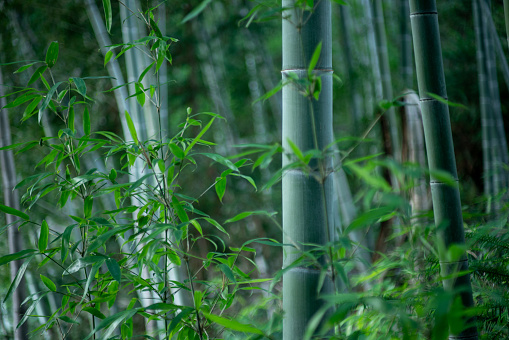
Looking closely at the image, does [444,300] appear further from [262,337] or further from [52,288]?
[52,288]

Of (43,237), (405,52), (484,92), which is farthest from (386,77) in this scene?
(43,237)

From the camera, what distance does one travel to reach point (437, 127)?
669 mm

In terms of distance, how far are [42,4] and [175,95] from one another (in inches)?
48.8

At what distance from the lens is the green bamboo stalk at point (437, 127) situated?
0.66 metres

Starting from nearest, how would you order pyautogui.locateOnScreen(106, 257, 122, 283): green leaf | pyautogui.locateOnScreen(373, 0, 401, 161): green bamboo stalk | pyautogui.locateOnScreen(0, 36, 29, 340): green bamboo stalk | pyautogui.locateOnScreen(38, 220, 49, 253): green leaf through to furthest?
pyautogui.locateOnScreen(106, 257, 122, 283): green leaf, pyautogui.locateOnScreen(38, 220, 49, 253): green leaf, pyautogui.locateOnScreen(0, 36, 29, 340): green bamboo stalk, pyautogui.locateOnScreen(373, 0, 401, 161): green bamboo stalk

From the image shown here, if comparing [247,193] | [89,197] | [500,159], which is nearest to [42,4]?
[247,193]

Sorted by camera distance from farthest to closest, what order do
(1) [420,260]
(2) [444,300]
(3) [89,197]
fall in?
(1) [420,260] < (3) [89,197] < (2) [444,300]

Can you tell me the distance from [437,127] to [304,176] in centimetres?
21

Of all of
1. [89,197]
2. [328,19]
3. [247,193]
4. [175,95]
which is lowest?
[247,193]

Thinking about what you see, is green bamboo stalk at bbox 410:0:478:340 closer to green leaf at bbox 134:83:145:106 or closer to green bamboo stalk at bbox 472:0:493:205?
green leaf at bbox 134:83:145:106

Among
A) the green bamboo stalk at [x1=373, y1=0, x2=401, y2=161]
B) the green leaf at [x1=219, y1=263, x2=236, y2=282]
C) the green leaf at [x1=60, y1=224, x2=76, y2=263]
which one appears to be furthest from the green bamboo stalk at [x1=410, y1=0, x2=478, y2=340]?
the green bamboo stalk at [x1=373, y1=0, x2=401, y2=161]

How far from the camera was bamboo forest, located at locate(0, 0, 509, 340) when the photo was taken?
635 millimetres

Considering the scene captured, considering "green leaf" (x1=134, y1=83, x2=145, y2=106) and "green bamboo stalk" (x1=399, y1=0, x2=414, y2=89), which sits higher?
"green bamboo stalk" (x1=399, y1=0, x2=414, y2=89)

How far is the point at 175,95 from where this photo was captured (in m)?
3.72
